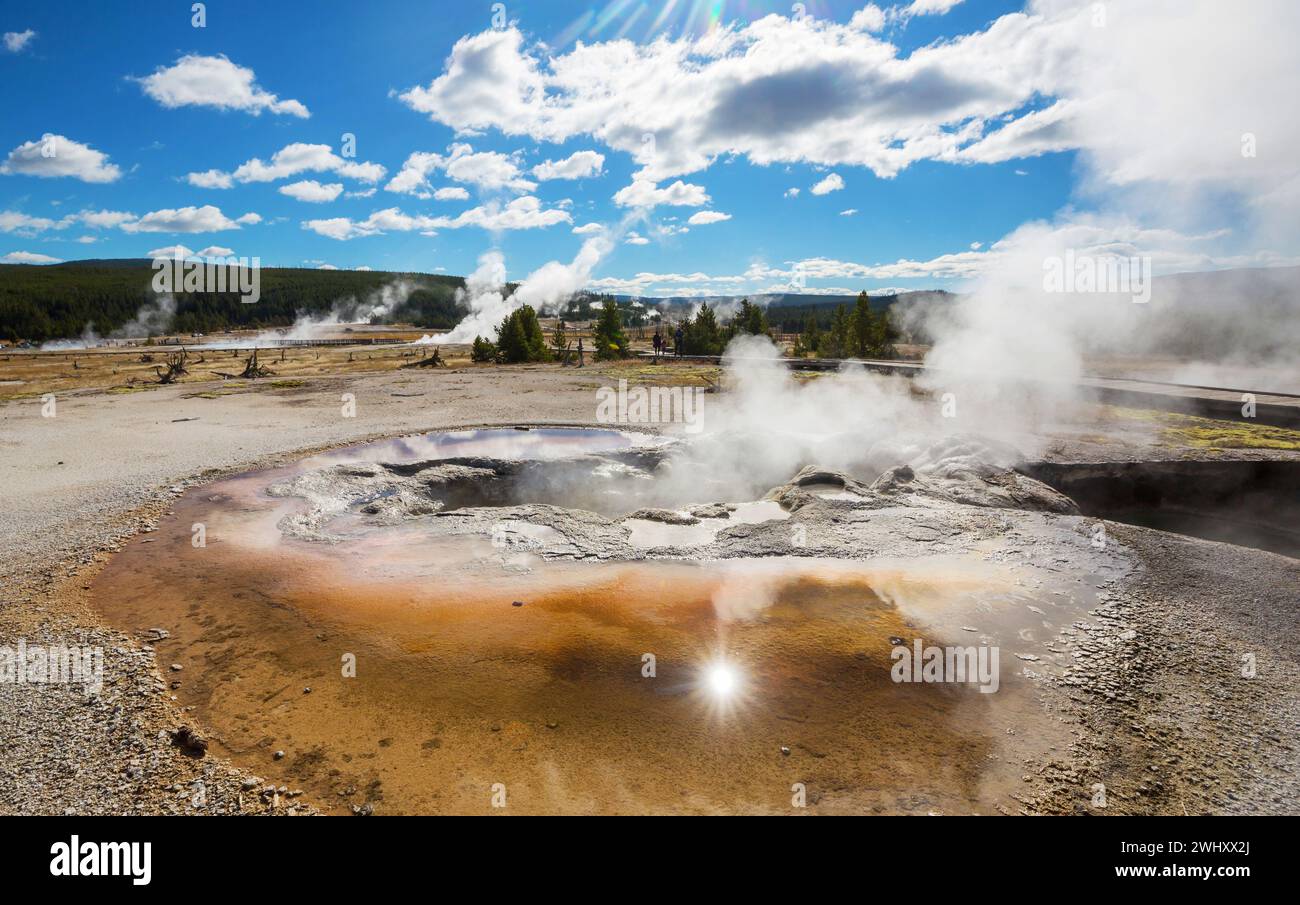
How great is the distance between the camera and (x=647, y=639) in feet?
23.9

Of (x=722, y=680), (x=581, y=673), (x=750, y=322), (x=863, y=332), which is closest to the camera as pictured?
(x=722, y=680)

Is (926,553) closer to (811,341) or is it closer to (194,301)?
(811,341)

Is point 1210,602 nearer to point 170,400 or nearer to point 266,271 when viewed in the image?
point 170,400

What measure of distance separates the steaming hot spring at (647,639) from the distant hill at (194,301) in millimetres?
110792

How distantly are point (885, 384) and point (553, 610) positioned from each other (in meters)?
24.3

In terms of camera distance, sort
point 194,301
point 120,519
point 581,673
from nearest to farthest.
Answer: point 581,673 → point 120,519 → point 194,301

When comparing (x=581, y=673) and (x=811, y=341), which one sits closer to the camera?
(x=581, y=673)

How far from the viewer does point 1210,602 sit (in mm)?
8258

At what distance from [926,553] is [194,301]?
146 m

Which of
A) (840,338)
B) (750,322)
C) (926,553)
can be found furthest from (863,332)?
(926,553)

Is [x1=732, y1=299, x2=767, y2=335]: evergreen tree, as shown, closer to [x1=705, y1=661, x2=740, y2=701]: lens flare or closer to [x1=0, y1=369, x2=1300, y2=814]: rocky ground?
[x1=0, y1=369, x2=1300, y2=814]: rocky ground
